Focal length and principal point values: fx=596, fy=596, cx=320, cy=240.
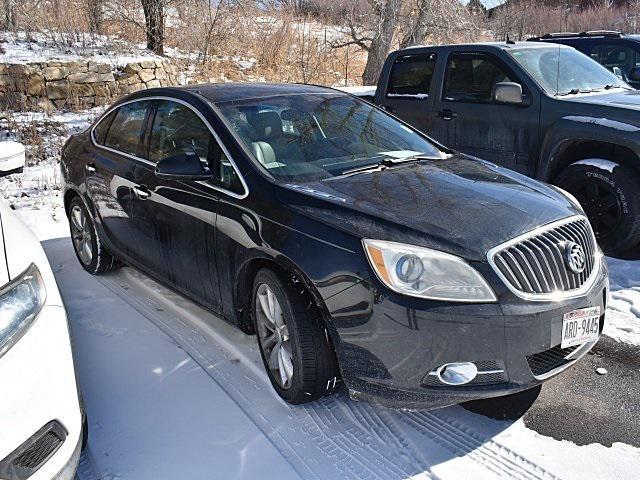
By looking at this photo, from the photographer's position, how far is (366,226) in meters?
2.64

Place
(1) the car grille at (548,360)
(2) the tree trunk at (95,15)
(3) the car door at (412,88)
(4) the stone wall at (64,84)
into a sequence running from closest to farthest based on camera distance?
1. (1) the car grille at (548,360)
2. (3) the car door at (412,88)
3. (4) the stone wall at (64,84)
4. (2) the tree trunk at (95,15)

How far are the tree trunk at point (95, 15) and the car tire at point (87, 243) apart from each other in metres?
10.9

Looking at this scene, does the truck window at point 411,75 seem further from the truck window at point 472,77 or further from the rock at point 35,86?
the rock at point 35,86

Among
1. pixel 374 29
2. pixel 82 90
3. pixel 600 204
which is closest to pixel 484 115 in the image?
pixel 600 204

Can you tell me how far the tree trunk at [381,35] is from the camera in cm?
1611

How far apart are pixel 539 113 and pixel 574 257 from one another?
3.13m

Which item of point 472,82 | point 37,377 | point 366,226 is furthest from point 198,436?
point 472,82

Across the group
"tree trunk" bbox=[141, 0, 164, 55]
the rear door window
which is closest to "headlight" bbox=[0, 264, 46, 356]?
the rear door window

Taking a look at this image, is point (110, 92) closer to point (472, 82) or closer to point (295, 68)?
point (295, 68)

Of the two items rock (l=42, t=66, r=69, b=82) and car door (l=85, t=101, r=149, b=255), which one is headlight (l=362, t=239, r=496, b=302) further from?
rock (l=42, t=66, r=69, b=82)

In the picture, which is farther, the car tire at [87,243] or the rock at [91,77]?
the rock at [91,77]

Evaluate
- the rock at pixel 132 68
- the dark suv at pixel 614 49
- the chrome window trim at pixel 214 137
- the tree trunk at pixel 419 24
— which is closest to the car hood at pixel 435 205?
the chrome window trim at pixel 214 137

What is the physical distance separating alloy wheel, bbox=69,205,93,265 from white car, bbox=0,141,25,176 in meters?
1.31

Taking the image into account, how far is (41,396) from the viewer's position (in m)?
2.09
